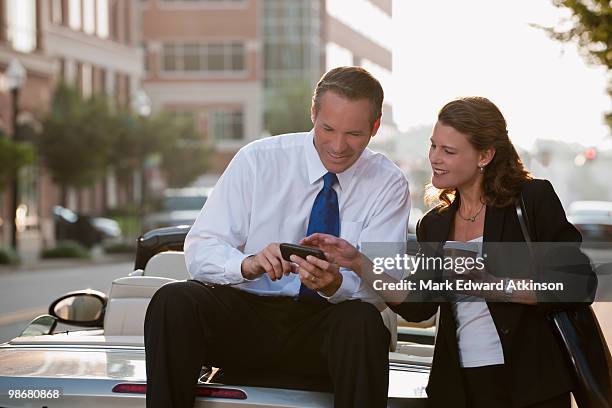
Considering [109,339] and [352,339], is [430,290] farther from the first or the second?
[109,339]

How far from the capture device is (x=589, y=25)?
9.07 metres

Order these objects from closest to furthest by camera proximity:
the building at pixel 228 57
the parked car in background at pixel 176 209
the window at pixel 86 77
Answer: the parked car in background at pixel 176 209, the window at pixel 86 77, the building at pixel 228 57

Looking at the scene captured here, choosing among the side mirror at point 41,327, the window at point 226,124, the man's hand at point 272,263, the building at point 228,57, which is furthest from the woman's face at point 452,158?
the window at point 226,124

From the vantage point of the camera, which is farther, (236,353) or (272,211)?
(272,211)

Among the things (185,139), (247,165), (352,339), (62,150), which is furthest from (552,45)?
(185,139)

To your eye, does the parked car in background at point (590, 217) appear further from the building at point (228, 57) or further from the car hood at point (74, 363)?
the building at point (228, 57)

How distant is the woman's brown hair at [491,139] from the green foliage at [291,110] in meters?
64.3

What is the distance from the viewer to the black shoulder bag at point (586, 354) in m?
3.80

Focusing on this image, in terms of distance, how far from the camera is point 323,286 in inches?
161

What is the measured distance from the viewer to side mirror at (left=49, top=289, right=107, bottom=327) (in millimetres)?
5859

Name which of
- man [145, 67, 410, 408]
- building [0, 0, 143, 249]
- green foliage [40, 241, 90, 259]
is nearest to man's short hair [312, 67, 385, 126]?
man [145, 67, 410, 408]

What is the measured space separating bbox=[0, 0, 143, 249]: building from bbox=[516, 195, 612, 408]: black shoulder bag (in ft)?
102

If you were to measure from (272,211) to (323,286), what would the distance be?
526mm

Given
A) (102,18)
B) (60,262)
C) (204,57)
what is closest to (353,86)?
(60,262)
